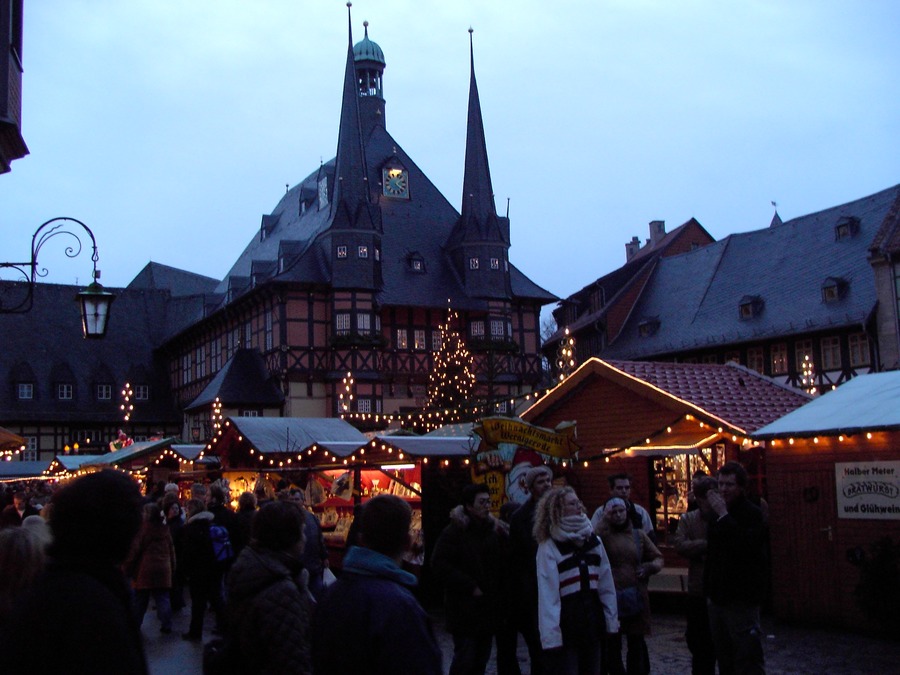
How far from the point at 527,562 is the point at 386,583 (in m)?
Answer: 4.07

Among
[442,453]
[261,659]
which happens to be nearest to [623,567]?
[261,659]

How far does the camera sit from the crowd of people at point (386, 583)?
2.80 m

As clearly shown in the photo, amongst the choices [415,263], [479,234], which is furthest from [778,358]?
[415,263]

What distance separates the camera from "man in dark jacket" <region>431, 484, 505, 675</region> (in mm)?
7328

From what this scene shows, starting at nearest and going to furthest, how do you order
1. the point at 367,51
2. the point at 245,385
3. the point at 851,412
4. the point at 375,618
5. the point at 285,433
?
1. the point at 375,618
2. the point at 851,412
3. the point at 285,433
4. the point at 245,385
5. the point at 367,51

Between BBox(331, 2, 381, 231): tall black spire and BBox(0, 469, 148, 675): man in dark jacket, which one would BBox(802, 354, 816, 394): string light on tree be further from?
BBox(0, 469, 148, 675): man in dark jacket

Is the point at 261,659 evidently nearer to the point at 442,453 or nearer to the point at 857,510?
the point at 857,510

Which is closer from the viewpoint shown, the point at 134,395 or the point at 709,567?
the point at 709,567

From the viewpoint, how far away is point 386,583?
11.8 ft

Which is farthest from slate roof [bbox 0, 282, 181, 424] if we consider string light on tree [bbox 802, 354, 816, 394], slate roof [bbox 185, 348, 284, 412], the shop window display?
the shop window display

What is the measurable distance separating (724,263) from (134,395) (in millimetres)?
32724

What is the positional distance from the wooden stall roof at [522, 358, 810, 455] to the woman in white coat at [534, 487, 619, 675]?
23.3 feet

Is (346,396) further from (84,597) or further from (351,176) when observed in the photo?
(84,597)

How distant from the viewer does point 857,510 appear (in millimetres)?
11375
